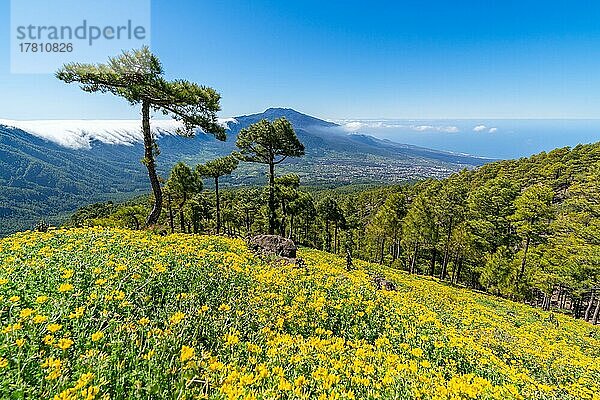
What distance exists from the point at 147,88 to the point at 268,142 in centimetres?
1334

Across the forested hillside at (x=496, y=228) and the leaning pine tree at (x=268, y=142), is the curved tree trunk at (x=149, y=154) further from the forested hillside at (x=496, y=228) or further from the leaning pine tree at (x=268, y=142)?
the leaning pine tree at (x=268, y=142)

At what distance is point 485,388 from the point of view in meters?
4.05

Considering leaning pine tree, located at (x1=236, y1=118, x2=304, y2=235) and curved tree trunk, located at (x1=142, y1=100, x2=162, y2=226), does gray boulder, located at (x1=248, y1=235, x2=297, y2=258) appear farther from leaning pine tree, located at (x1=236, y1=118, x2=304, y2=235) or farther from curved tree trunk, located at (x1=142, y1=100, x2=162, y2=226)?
leaning pine tree, located at (x1=236, y1=118, x2=304, y2=235)

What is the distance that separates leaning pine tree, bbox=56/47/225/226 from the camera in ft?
42.7

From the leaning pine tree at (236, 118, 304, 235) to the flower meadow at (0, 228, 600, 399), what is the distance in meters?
18.8

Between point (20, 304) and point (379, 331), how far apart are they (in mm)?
5929

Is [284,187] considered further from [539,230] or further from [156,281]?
[539,230]

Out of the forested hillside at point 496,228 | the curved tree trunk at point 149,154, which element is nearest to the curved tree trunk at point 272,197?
the forested hillside at point 496,228

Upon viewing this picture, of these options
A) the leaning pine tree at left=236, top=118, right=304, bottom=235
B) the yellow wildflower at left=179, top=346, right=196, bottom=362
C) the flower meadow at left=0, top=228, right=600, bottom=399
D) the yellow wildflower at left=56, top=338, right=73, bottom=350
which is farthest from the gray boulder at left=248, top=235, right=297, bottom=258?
the leaning pine tree at left=236, top=118, right=304, bottom=235

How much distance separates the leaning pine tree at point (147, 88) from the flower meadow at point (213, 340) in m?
7.84

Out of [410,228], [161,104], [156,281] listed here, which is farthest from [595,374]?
[410,228]

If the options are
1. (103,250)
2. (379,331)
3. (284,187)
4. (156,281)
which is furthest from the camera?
(284,187)

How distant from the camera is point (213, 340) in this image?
14.1 feet

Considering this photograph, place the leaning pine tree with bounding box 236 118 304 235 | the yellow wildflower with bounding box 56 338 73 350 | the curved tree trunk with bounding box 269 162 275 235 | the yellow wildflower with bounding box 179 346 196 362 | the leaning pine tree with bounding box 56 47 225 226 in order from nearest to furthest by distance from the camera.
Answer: the yellow wildflower with bounding box 56 338 73 350 → the yellow wildflower with bounding box 179 346 196 362 → the leaning pine tree with bounding box 56 47 225 226 → the leaning pine tree with bounding box 236 118 304 235 → the curved tree trunk with bounding box 269 162 275 235
